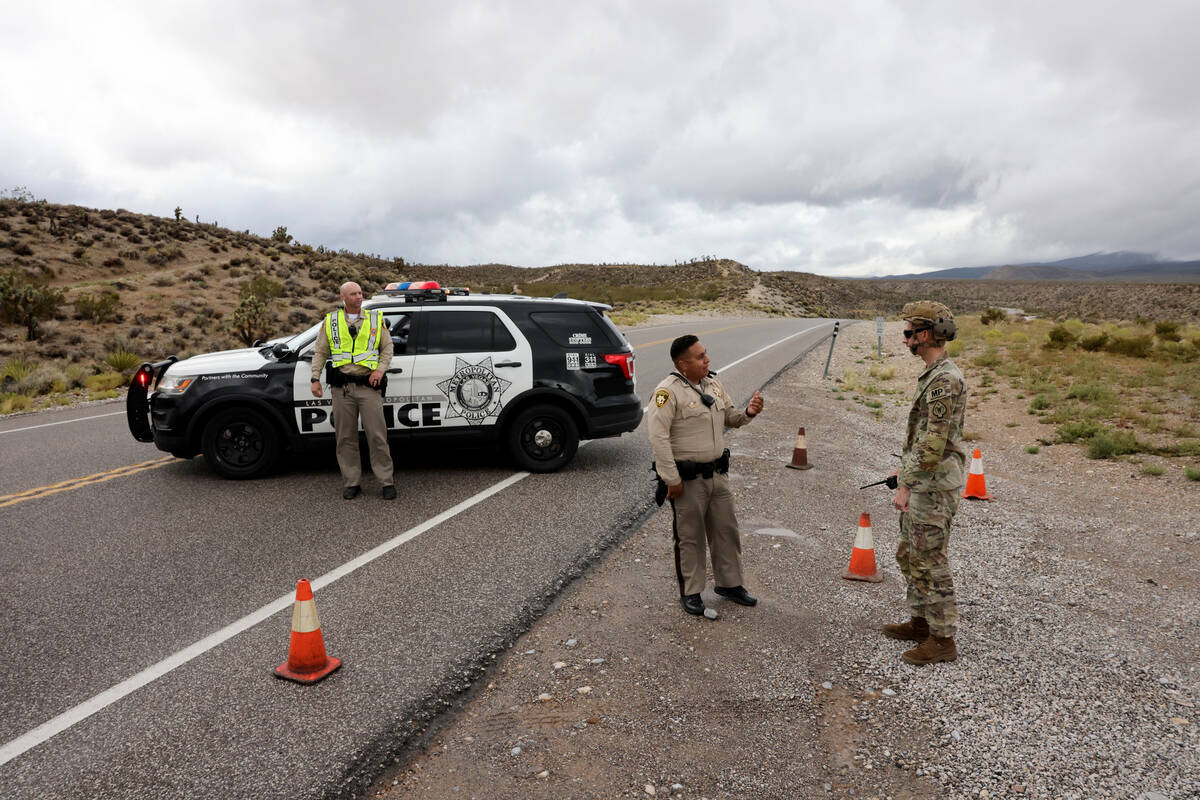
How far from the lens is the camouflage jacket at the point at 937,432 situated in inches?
155

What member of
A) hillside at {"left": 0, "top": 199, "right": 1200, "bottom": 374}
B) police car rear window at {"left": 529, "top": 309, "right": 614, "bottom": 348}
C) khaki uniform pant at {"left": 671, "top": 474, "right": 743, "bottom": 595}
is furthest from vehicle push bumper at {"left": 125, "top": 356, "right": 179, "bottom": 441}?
hillside at {"left": 0, "top": 199, "right": 1200, "bottom": 374}

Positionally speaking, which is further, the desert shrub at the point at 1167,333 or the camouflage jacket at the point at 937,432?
the desert shrub at the point at 1167,333

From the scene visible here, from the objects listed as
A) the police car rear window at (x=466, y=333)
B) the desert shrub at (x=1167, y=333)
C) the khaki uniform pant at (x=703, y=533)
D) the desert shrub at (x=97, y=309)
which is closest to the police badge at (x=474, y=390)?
the police car rear window at (x=466, y=333)

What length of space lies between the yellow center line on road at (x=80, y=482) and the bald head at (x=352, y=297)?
10.1 feet

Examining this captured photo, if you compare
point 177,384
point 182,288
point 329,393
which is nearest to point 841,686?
point 329,393

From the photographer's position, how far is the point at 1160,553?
5941mm

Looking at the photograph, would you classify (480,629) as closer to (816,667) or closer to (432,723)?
(432,723)

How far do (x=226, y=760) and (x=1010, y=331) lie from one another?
31.4 m

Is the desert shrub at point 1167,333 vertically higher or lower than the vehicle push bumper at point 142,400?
lower

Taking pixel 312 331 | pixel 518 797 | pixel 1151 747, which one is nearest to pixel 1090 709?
pixel 1151 747

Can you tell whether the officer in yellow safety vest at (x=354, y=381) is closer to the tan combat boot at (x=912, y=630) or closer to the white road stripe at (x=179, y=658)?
the white road stripe at (x=179, y=658)

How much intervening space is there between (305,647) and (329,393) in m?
3.99

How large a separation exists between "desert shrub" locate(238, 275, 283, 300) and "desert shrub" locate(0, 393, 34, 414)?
17.1 metres

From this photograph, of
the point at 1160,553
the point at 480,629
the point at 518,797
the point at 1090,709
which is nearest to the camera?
the point at 518,797
